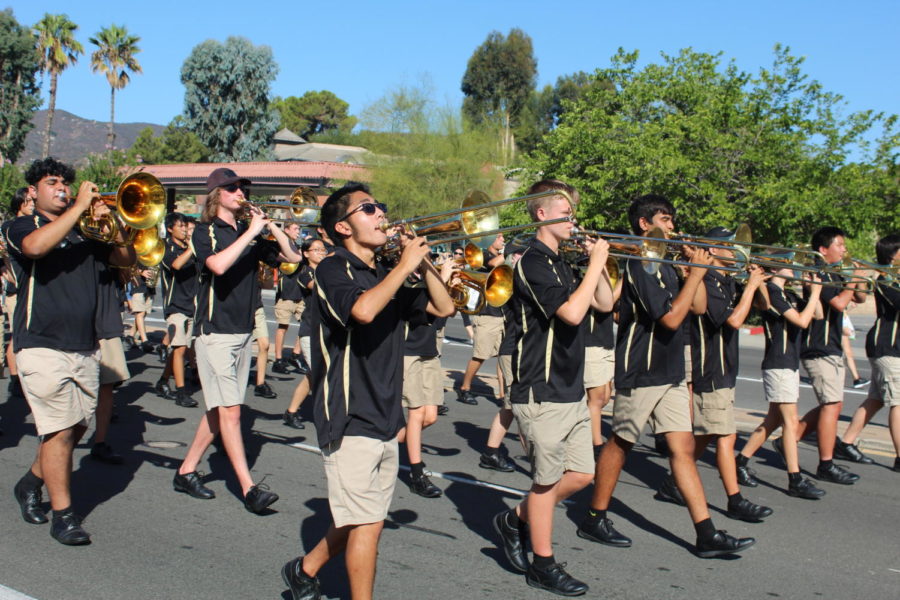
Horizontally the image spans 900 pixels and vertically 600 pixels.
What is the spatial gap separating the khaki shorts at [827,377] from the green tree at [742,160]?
15.2 m

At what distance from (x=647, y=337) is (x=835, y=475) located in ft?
9.44

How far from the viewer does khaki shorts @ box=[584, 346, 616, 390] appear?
7789 millimetres

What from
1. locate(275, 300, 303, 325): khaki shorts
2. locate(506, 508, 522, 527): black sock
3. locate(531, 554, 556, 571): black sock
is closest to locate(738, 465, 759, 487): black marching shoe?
locate(506, 508, 522, 527): black sock

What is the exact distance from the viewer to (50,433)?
5.00 meters

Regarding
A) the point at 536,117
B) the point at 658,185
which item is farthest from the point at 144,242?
the point at 536,117

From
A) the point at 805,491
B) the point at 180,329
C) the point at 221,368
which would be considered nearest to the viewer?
the point at 221,368

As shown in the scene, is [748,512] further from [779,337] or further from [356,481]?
[356,481]

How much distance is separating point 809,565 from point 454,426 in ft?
14.1

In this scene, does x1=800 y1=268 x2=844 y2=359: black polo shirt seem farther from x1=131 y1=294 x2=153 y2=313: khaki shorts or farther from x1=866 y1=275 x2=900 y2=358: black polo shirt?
x1=131 y1=294 x2=153 y2=313: khaki shorts

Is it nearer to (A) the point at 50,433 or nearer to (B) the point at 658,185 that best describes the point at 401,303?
(A) the point at 50,433

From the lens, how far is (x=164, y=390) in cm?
966

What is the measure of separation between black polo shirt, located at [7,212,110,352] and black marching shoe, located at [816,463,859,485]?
5.62 meters

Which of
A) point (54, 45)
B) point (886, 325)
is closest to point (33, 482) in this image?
point (886, 325)

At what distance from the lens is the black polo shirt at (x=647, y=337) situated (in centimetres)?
528
